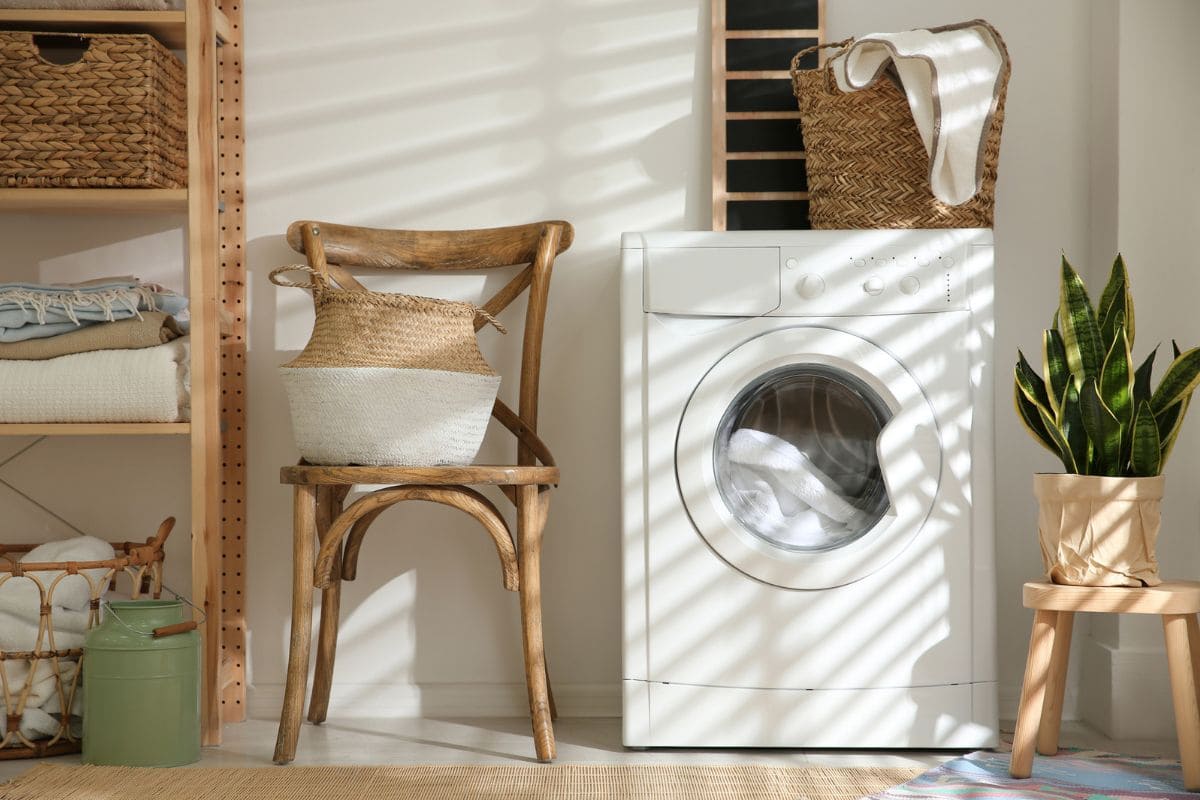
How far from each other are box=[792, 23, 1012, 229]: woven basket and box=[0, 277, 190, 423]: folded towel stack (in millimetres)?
1252

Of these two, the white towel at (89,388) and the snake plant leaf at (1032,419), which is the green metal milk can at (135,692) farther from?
the snake plant leaf at (1032,419)

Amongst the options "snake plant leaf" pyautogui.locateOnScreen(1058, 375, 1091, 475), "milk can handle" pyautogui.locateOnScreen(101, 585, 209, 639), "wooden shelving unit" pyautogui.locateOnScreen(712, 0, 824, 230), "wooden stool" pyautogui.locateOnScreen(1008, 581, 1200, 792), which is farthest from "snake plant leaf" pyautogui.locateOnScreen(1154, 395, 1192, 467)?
"milk can handle" pyautogui.locateOnScreen(101, 585, 209, 639)

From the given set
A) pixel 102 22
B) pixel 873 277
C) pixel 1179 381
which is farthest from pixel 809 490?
pixel 102 22

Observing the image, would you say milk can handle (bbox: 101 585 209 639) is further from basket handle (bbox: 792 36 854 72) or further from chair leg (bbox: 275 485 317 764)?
basket handle (bbox: 792 36 854 72)

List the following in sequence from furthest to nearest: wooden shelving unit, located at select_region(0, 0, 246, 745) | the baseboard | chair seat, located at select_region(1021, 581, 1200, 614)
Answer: the baseboard < wooden shelving unit, located at select_region(0, 0, 246, 745) < chair seat, located at select_region(1021, 581, 1200, 614)

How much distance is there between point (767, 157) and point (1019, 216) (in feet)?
1.75

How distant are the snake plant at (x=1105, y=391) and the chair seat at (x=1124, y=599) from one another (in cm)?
18

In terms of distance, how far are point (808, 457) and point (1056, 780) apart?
24.9 inches

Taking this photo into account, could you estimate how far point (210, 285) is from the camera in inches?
78.3

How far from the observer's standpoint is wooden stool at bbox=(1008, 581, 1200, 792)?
1.61 metres

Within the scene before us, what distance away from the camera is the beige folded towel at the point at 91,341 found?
1917mm

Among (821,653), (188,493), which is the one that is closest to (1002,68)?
(821,653)

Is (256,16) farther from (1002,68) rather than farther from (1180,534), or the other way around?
(1180,534)

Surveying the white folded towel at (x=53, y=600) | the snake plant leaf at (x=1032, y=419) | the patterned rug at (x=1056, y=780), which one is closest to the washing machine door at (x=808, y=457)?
the snake plant leaf at (x=1032, y=419)
